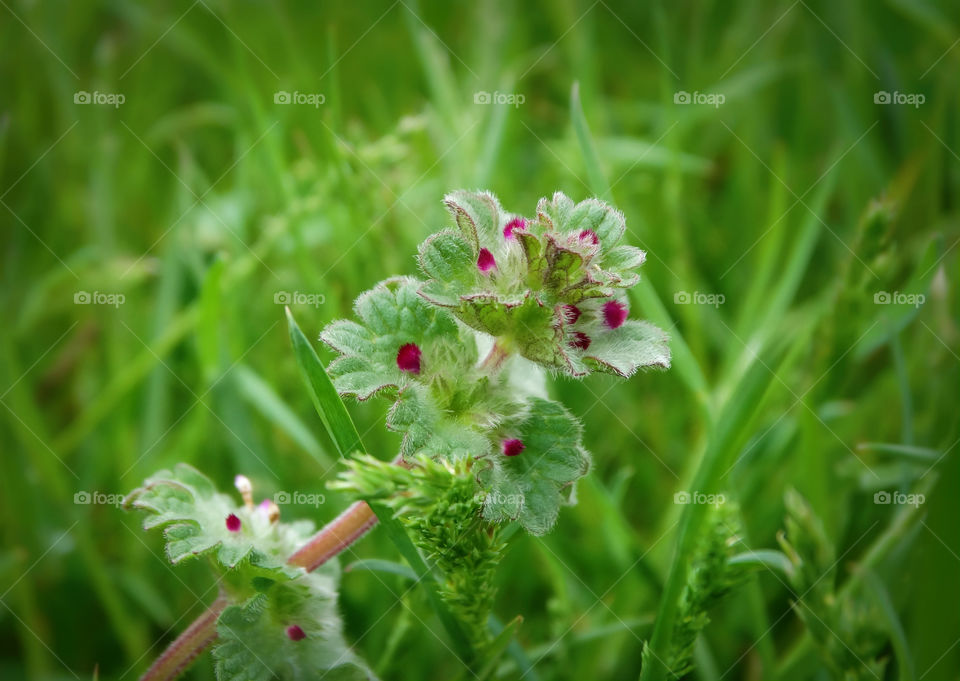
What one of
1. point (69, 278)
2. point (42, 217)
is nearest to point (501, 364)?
point (69, 278)

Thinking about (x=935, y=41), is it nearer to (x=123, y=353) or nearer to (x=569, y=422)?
(x=569, y=422)

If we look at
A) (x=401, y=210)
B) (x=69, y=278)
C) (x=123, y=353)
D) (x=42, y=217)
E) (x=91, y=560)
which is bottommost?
(x=91, y=560)

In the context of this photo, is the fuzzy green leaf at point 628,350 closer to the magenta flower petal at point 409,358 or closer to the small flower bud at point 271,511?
the magenta flower petal at point 409,358

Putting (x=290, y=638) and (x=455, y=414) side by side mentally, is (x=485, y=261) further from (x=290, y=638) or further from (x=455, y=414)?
(x=290, y=638)

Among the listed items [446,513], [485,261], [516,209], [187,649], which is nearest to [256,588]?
[187,649]

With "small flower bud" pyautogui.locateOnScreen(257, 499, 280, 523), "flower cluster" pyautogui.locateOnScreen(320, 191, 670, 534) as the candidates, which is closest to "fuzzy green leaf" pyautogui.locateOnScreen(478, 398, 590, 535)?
"flower cluster" pyautogui.locateOnScreen(320, 191, 670, 534)

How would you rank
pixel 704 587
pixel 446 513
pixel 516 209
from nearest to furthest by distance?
pixel 446 513, pixel 704 587, pixel 516 209

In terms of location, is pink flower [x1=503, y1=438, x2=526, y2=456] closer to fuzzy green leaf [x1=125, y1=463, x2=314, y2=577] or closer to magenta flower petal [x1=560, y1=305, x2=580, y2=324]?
magenta flower petal [x1=560, y1=305, x2=580, y2=324]
